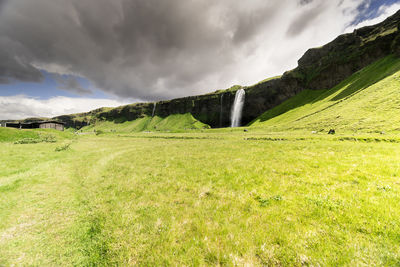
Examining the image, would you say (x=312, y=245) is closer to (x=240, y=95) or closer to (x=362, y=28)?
(x=240, y=95)

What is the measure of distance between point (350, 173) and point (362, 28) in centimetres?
17224

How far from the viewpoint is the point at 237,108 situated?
6407 inches

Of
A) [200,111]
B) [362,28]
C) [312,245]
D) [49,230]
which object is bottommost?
[49,230]

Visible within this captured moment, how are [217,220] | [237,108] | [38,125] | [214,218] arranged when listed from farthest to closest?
[237,108]
[38,125]
[214,218]
[217,220]

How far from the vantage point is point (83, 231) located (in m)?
6.20

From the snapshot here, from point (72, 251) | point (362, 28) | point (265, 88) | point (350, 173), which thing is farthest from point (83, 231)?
point (362, 28)

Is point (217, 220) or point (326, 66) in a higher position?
point (326, 66)

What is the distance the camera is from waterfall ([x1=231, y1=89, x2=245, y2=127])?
524ft

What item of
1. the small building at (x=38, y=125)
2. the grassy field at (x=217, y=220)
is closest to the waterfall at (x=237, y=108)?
the small building at (x=38, y=125)

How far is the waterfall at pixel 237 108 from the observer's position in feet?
524

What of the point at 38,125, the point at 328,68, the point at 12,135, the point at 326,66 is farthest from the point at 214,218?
the point at 326,66

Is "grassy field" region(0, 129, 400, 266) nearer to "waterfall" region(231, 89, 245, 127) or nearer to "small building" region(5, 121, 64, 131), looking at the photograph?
"small building" region(5, 121, 64, 131)

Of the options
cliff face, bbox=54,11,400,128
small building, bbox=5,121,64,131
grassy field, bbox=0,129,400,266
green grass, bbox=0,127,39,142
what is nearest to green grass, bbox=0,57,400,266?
grassy field, bbox=0,129,400,266

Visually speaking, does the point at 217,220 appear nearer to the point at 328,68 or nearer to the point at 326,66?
the point at 328,68
